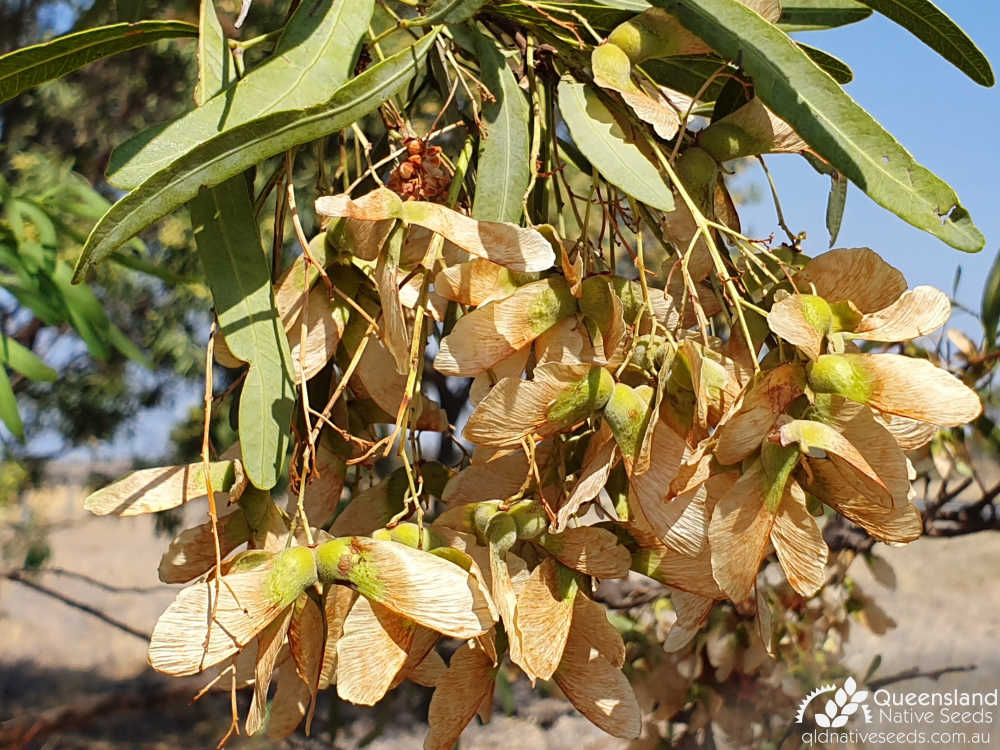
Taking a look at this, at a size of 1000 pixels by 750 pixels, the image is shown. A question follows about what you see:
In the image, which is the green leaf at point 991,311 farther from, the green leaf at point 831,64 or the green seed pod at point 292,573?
the green seed pod at point 292,573

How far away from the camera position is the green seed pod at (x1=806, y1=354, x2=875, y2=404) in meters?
0.40

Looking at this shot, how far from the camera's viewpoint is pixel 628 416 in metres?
0.42

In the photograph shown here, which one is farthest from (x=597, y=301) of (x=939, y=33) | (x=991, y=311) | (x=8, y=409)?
(x=991, y=311)

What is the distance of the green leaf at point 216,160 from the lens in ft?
1.32

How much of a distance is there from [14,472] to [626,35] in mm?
3176

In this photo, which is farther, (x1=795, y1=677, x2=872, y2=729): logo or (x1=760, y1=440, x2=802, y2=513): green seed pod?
(x1=795, y1=677, x2=872, y2=729): logo

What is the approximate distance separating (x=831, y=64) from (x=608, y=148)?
0.17 metres

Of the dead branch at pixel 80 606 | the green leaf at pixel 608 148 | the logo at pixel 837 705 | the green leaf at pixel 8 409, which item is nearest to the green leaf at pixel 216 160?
the green leaf at pixel 608 148

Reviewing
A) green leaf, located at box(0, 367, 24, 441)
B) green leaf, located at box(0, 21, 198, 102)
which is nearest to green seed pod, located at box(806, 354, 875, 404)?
green leaf, located at box(0, 21, 198, 102)

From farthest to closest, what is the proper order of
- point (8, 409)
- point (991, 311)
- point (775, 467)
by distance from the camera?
point (991, 311) → point (8, 409) → point (775, 467)

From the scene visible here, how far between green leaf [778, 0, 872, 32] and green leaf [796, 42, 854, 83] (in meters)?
0.05

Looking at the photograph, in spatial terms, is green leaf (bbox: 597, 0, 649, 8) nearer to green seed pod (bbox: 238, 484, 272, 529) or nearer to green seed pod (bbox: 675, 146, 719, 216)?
green seed pod (bbox: 675, 146, 719, 216)

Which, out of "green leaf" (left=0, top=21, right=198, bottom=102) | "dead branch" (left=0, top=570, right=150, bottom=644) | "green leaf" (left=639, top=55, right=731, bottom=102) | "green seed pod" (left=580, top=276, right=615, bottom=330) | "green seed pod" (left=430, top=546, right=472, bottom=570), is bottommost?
"dead branch" (left=0, top=570, right=150, bottom=644)

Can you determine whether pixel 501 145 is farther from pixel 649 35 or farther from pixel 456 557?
pixel 456 557
